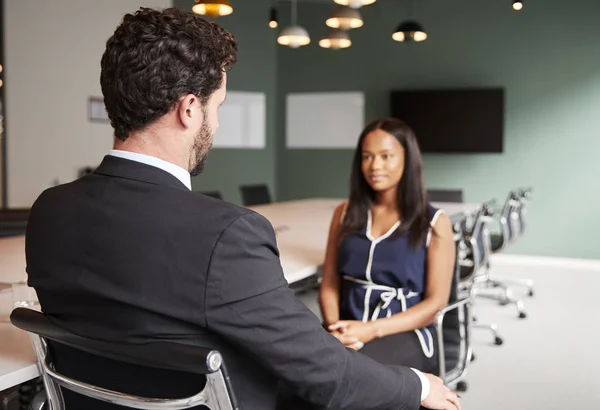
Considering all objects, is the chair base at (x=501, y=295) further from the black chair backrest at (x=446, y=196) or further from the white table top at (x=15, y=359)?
the white table top at (x=15, y=359)

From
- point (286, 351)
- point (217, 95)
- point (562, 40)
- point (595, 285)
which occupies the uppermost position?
point (562, 40)

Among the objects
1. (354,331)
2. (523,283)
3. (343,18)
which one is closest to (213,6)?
(343,18)

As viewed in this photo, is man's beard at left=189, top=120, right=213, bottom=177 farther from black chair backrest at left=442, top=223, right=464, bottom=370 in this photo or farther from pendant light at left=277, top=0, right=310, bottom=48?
pendant light at left=277, top=0, right=310, bottom=48

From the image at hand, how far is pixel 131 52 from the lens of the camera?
1.13 metres

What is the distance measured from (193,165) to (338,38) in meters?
4.57

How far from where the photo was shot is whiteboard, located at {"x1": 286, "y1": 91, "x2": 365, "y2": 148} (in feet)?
30.2

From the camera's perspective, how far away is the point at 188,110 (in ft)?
3.90

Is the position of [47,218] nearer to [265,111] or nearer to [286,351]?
[286,351]

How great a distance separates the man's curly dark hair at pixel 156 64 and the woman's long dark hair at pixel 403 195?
1.38 metres

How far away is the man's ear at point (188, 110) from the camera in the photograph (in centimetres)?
117

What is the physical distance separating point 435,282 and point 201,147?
1.37 metres

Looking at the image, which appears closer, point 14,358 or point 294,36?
point 14,358

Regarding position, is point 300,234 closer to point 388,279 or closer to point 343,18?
point 388,279

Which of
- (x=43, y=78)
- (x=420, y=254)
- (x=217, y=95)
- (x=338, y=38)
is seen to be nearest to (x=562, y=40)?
(x=338, y=38)
